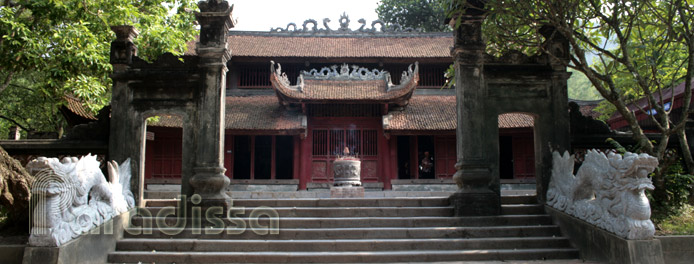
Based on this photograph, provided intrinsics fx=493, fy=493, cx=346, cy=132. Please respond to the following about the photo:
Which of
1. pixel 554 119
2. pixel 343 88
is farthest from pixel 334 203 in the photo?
pixel 343 88

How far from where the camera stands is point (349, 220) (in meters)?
8.20

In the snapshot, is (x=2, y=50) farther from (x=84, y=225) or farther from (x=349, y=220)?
(x=349, y=220)

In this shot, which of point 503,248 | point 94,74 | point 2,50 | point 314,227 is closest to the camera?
point 503,248

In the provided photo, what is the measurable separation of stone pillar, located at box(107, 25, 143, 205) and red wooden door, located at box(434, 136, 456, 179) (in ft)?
39.2

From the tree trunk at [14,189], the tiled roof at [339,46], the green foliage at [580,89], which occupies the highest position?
the green foliage at [580,89]

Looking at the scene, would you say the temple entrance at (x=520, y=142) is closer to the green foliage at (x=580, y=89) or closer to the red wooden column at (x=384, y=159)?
the red wooden column at (x=384, y=159)

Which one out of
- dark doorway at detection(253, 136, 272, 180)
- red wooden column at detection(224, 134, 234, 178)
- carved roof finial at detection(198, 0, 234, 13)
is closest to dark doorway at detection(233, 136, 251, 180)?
dark doorway at detection(253, 136, 272, 180)

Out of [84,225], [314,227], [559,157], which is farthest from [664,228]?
[84,225]

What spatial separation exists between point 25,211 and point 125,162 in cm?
162

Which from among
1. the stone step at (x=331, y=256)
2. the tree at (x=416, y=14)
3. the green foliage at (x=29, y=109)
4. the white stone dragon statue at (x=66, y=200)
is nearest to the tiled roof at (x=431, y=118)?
the stone step at (x=331, y=256)

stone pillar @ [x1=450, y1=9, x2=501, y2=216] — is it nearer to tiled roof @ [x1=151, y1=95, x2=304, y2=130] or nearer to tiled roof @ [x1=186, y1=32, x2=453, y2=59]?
tiled roof @ [x1=151, y1=95, x2=304, y2=130]

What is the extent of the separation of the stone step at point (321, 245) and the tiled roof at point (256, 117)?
993cm

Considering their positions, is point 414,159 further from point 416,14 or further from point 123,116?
point 416,14

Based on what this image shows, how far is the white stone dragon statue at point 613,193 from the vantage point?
6406mm
